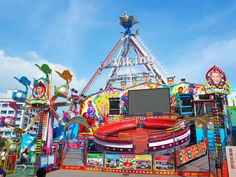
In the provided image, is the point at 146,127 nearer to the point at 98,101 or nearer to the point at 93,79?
the point at 98,101

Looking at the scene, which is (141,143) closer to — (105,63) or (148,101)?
(148,101)

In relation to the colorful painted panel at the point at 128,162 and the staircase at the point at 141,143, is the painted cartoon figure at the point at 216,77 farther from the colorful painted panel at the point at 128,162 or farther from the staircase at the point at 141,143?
the staircase at the point at 141,143

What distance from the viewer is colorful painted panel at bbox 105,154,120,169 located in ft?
53.0

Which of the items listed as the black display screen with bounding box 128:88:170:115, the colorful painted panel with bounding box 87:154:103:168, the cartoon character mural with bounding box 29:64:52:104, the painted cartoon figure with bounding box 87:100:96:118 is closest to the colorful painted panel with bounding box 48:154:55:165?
the colorful painted panel with bounding box 87:154:103:168

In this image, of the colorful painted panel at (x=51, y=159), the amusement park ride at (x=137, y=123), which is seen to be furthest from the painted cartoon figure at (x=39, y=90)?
the colorful painted panel at (x=51, y=159)

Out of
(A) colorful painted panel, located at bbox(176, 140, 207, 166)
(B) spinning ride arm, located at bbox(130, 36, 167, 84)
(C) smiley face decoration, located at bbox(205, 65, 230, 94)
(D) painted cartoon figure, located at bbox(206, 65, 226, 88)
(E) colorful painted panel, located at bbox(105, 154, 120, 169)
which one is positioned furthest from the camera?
(B) spinning ride arm, located at bbox(130, 36, 167, 84)

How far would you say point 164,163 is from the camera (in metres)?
15.1

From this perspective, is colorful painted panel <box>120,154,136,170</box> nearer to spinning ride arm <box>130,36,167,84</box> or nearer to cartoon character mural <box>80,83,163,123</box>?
cartoon character mural <box>80,83,163,123</box>

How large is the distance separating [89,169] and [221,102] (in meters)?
14.8

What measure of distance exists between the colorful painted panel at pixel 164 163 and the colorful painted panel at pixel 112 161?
2.90 meters

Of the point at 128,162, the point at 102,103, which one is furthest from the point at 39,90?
the point at 128,162

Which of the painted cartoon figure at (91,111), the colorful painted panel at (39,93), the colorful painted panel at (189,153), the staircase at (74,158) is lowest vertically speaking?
the staircase at (74,158)

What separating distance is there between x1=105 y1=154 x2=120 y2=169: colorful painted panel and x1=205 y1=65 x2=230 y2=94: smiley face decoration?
8.39 metres

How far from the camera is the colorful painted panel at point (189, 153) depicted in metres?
14.9
